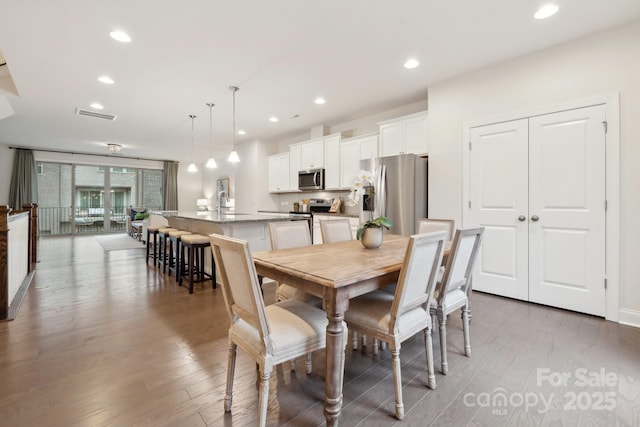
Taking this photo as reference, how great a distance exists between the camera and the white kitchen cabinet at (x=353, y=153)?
4.87m

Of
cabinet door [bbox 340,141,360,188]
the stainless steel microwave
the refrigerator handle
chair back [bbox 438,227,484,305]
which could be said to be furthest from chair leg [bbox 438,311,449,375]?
the stainless steel microwave

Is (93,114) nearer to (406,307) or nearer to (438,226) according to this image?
(438,226)

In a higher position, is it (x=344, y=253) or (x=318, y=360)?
(x=344, y=253)

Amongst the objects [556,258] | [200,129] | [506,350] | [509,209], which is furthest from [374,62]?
[200,129]

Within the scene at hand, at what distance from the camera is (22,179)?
804 cm

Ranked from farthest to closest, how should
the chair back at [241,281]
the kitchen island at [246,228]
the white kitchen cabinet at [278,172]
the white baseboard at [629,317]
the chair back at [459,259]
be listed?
the white kitchen cabinet at [278,172] < the kitchen island at [246,228] < the white baseboard at [629,317] < the chair back at [459,259] < the chair back at [241,281]

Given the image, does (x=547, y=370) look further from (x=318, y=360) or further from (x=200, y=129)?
(x=200, y=129)

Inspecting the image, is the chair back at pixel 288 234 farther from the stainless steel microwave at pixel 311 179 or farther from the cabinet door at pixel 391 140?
the stainless steel microwave at pixel 311 179

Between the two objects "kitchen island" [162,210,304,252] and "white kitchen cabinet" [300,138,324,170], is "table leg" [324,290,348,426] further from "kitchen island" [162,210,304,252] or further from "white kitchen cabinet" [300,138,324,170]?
"white kitchen cabinet" [300,138,324,170]

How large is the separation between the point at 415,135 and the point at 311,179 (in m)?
2.29

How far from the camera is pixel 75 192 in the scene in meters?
9.16

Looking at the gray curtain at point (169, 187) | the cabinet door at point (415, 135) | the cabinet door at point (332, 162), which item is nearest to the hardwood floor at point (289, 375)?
the cabinet door at point (415, 135)

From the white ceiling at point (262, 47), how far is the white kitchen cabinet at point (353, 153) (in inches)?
20.5

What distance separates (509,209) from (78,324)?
14.4 ft
